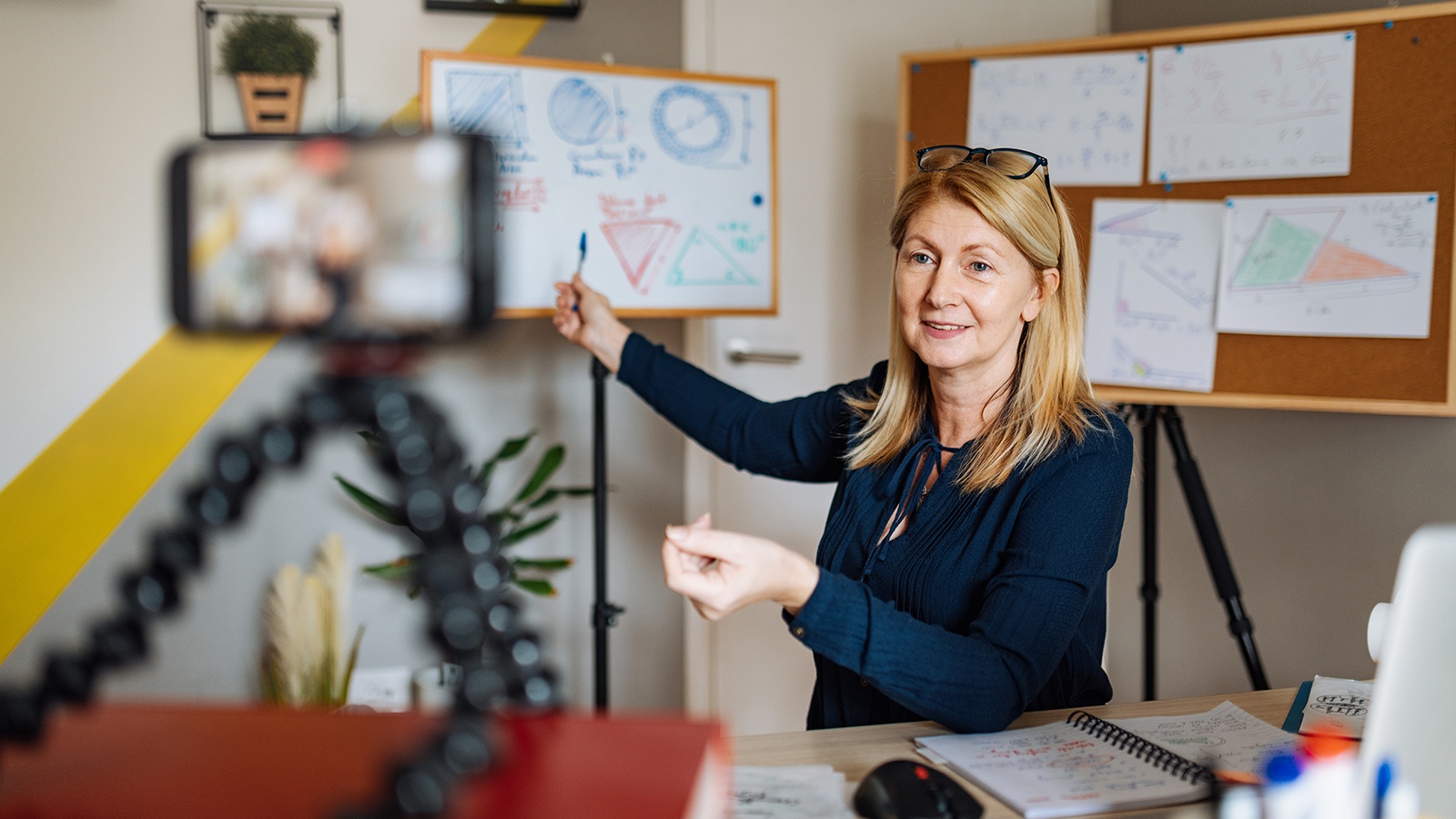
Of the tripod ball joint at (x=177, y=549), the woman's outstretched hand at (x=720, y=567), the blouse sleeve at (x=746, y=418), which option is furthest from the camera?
the blouse sleeve at (x=746, y=418)

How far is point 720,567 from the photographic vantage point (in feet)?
3.59

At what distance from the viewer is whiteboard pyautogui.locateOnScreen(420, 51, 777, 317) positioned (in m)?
2.22

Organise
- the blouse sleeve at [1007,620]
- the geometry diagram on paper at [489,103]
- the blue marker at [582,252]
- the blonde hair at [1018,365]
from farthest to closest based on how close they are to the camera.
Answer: the blue marker at [582,252]
the geometry diagram on paper at [489,103]
the blonde hair at [1018,365]
the blouse sleeve at [1007,620]

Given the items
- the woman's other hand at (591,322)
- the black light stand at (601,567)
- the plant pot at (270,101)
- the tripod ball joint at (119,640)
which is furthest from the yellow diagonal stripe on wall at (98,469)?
the tripod ball joint at (119,640)

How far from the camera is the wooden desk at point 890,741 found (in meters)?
1.10

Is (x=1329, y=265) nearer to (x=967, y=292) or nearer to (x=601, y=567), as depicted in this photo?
(x=967, y=292)

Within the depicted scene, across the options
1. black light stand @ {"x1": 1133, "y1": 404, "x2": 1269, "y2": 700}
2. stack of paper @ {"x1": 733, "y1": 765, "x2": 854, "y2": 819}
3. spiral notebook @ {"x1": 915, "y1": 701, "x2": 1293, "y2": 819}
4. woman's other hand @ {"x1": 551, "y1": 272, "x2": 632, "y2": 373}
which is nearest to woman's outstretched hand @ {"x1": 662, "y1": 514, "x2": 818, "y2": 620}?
stack of paper @ {"x1": 733, "y1": 765, "x2": 854, "y2": 819}

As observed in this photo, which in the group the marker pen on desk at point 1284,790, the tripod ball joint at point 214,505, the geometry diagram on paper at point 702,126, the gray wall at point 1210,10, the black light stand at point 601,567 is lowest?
the black light stand at point 601,567

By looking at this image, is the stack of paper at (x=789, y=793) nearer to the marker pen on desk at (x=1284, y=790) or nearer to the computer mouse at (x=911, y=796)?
the computer mouse at (x=911, y=796)

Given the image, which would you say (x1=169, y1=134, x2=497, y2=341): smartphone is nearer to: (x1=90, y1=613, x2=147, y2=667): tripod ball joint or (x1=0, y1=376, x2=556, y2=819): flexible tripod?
(x1=0, y1=376, x2=556, y2=819): flexible tripod

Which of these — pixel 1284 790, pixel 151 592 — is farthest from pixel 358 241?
pixel 1284 790

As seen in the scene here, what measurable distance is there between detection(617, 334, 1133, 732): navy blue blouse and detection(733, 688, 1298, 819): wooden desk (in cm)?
4

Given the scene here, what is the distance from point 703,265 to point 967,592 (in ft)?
4.11

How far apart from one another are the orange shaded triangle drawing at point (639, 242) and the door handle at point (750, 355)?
1.67 ft
